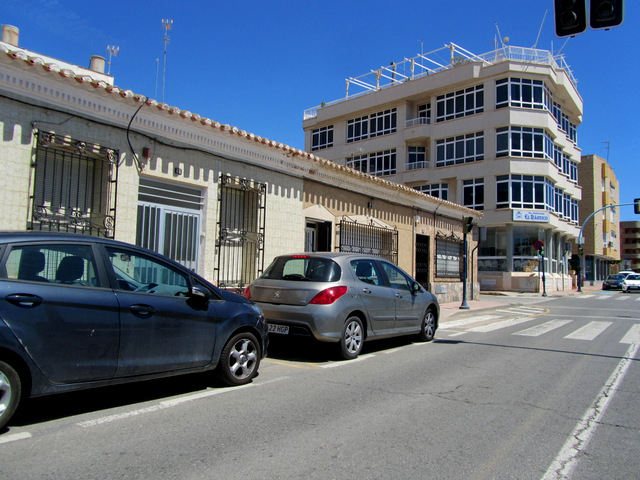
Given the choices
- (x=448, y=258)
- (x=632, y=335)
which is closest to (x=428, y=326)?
(x=632, y=335)

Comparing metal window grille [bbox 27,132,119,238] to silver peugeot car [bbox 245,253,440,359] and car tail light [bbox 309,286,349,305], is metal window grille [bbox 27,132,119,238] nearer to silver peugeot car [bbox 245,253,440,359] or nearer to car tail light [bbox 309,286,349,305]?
silver peugeot car [bbox 245,253,440,359]

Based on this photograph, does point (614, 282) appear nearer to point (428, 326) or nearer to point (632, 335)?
point (632, 335)

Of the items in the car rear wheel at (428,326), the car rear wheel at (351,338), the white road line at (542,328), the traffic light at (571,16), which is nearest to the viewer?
the car rear wheel at (351,338)

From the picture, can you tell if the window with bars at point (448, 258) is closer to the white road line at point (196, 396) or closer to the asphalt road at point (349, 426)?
the asphalt road at point (349, 426)

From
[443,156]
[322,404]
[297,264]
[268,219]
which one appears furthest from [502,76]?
[322,404]

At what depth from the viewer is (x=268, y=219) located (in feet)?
39.1

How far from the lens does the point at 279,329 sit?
24.5 feet

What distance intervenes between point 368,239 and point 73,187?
31.4 ft

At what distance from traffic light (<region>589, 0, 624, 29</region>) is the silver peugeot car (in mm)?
5284

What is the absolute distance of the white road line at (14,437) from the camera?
3.89m

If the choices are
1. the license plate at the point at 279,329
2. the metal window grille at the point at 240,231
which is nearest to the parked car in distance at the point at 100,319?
the license plate at the point at 279,329

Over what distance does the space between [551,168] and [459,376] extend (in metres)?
34.2

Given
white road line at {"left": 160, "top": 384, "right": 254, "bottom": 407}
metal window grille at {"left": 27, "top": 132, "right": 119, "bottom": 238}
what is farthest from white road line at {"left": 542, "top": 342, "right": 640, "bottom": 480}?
metal window grille at {"left": 27, "top": 132, "right": 119, "bottom": 238}

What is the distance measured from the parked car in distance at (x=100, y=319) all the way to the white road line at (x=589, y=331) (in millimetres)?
8852
